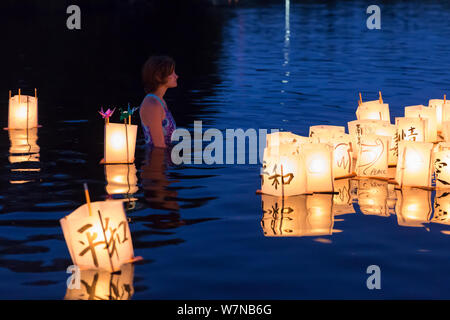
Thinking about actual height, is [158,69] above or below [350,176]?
above

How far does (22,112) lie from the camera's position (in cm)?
1059

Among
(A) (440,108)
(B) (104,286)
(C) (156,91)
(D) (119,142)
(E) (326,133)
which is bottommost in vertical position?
(B) (104,286)

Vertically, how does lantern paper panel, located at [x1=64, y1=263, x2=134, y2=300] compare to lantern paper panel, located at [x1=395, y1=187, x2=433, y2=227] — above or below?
below

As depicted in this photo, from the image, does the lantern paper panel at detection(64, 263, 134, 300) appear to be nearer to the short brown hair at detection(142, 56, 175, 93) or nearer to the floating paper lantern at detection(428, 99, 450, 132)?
the short brown hair at detection(142, 56, 175, 93)

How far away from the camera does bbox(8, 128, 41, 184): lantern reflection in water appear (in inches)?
316

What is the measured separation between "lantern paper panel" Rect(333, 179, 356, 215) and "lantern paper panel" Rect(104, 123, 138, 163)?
100 inches

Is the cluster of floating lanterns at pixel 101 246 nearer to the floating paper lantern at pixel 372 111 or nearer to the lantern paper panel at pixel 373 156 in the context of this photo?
the lantern paper panel at pixel 373 156

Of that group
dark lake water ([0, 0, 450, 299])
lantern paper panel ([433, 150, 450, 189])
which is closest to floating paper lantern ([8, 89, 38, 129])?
dark lake water ([0, 0, 450, 299])

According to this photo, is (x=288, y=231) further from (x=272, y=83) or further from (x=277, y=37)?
(x=277, y=37)

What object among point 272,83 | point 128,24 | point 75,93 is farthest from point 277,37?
point 75,93

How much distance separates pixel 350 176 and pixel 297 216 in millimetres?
1739

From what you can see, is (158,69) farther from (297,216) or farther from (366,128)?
(297,216)

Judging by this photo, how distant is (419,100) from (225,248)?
9.73m

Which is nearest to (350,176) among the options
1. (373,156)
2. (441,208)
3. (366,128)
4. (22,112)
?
(373,156)
